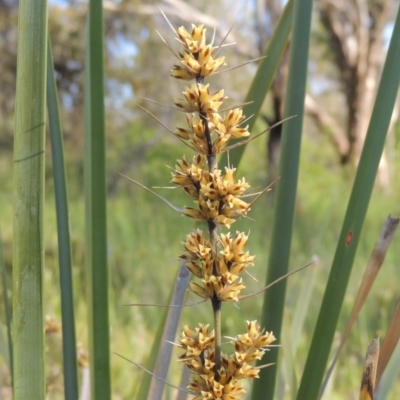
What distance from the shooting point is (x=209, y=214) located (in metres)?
0.27

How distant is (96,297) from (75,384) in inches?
3.2

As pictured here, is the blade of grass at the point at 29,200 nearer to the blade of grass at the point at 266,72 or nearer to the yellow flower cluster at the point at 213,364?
the yellow flower cluster at the point at 213,364

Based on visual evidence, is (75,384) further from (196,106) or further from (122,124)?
(122,124)

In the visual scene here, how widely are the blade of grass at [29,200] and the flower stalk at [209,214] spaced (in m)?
0.07

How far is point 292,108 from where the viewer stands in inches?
15.0

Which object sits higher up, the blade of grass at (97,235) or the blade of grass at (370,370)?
the blade of grass at (97,235)

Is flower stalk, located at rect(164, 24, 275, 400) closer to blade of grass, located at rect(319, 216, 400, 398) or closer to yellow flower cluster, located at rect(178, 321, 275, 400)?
yellow flower cluster, located at rect(178, 321, 275, 400)

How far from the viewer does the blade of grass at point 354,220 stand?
0.34 m

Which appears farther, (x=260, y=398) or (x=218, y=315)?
(x=260, y=398)

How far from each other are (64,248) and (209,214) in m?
0.17

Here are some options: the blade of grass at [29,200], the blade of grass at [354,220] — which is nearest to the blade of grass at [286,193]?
the blade of grass at [354,220]

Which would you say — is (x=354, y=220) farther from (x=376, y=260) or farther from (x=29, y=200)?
(x=29, y=200)

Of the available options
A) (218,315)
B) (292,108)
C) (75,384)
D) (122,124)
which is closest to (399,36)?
(292,108)

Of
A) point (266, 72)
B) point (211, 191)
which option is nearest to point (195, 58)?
point (211, 191)
